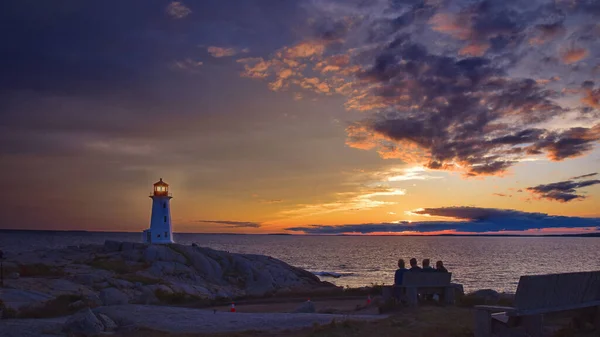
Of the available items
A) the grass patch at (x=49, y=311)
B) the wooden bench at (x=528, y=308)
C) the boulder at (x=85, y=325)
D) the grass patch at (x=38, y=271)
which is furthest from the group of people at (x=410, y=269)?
the grass patch at (x=38, y=271)

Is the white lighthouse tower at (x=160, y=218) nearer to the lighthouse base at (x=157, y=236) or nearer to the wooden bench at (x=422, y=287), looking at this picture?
the lighthouse base at (x=157, y=236)

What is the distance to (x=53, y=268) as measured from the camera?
3862 centimetres

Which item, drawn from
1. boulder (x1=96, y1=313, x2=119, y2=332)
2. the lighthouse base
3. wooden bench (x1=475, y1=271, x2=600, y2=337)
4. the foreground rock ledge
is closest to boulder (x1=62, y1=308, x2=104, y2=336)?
boulder (x1=96, y1=313, x2=119, y2=332)

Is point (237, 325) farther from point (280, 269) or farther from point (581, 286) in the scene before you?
point (280, 269)

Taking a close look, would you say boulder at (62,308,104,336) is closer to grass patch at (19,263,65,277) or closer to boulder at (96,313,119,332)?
boulder at (96,313,119,332)

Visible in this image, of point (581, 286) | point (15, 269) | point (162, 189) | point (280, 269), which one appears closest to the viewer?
point (581, 286)

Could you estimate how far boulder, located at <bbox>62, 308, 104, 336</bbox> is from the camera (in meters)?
13.8

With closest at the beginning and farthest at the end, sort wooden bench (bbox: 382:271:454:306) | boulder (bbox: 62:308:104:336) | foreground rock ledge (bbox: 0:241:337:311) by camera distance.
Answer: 1. boulder (bbox: 62:308:104:336)
2. wooden bench (bbox: 382:271:454:306)
3. foreground rock ledge (bbox: 0:241:337:311)

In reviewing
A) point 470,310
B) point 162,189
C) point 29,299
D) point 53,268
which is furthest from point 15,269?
point 470,310

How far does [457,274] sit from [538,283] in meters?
65.4

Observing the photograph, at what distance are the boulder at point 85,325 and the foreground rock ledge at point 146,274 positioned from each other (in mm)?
8968

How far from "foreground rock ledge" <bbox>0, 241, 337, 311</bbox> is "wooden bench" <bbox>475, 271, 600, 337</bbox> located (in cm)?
1635

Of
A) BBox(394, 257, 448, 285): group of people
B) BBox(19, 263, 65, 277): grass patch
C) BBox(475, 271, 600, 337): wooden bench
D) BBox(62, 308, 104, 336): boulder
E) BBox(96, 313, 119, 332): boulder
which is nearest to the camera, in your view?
BBox(475, 271, 600, 337): wooden bench

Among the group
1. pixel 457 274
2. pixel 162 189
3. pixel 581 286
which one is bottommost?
pixel 457 274
